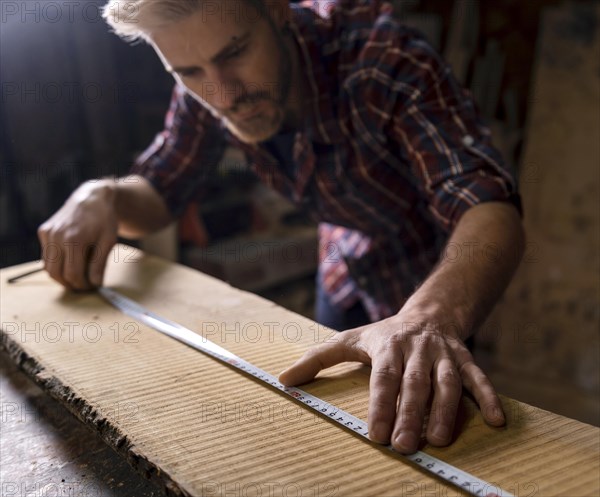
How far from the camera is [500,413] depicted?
86 centimetres

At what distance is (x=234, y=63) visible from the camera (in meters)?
1.43

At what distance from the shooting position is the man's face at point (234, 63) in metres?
1.36

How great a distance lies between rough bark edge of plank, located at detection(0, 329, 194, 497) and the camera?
0.78 m

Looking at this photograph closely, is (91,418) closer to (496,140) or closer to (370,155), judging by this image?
(370,155)

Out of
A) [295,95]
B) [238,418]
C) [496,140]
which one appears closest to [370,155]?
[295,95]

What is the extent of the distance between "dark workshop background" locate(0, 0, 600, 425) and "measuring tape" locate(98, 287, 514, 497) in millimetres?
1306

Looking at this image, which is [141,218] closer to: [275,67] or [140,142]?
[275,67]

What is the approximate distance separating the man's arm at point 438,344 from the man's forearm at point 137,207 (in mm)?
1014

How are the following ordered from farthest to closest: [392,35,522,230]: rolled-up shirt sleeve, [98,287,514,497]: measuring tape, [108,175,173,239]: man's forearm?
[108,175,173,239]: man's forearm < [392,35,522,230]: rolled-up shirt sleeve < [98,287,514,497]: measuring tape

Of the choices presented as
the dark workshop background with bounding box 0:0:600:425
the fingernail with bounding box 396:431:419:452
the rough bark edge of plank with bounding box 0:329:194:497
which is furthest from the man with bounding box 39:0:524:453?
the dark workshop background with bounding box 0:0:600:425

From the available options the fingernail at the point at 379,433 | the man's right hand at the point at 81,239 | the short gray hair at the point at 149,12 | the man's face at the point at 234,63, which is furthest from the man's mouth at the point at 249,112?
the fingernail at the point at 379,433

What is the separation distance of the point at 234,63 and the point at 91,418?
90 centimetres

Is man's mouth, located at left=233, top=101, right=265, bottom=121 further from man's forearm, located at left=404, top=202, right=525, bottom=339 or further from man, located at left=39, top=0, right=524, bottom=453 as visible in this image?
man's forearm, located at left=404, top=202, right=525, bottom=339

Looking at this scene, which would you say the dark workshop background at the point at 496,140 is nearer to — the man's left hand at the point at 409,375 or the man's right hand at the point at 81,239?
the man's right hand at the point at 81,239
